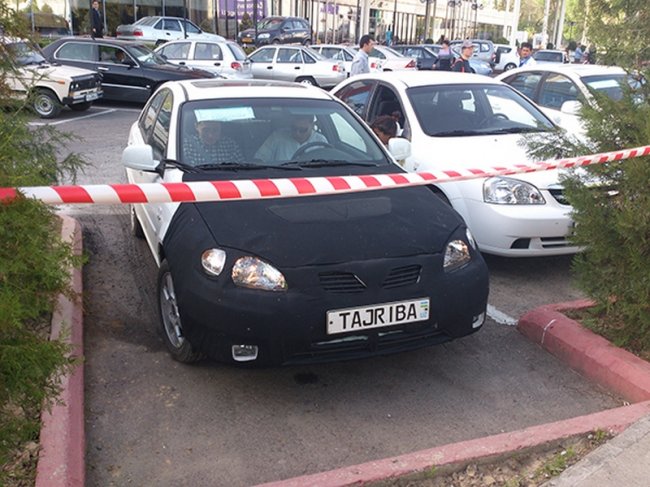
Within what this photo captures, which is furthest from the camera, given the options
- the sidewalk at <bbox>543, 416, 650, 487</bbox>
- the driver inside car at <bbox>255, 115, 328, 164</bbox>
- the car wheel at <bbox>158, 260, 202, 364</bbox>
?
the driver inside car at <bbox>255, 115, 328, 164</bbox>

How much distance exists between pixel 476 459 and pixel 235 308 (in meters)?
1.40

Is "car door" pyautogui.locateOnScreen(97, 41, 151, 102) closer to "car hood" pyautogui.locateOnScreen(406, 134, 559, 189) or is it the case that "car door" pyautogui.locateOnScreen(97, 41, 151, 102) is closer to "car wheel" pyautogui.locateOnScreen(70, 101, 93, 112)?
"car wheel" pyautogui.locateOnScreen(70, 101, 93, 112)

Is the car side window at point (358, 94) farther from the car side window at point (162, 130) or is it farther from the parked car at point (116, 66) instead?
the parked car at point (116, 66)

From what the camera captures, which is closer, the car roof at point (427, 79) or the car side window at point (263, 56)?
the car roof at point (427, 79)

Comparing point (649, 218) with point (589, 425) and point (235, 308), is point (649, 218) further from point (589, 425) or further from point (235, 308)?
point (235, 308)

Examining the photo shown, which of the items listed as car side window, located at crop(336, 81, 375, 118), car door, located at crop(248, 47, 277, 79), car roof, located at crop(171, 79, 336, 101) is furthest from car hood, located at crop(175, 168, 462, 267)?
car door, located at crop(248, 47, 277, 79)

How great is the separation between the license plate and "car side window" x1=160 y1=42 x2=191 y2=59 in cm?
1718

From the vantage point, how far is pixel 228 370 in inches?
163

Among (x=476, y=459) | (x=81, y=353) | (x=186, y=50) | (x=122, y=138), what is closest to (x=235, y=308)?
(x=81, y=353)

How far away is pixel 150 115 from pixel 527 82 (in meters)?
5.63

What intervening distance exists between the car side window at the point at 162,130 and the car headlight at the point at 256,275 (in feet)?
5.35

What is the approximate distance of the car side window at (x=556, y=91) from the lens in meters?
8.82

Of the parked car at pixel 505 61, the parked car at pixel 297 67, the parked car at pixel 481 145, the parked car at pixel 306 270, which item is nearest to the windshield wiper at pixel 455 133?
the parked car at pixel 481 145

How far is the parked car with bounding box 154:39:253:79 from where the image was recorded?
19156 millimetres
